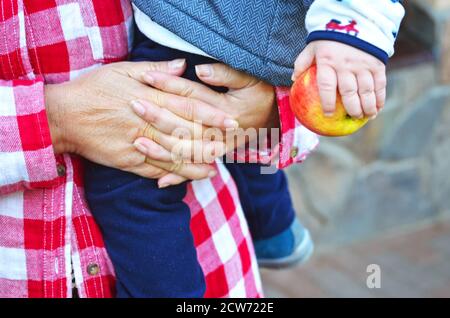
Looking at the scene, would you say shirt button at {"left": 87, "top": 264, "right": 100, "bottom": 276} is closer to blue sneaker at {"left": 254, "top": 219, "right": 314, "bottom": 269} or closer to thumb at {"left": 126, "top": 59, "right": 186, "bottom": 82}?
thumb at {"left": 126, "top": 59, "right": 186, "bottom": 82}

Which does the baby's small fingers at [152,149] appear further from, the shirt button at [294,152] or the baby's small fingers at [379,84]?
the baby's small fingers at [379,84]

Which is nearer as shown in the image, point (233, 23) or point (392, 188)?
point (233, 23)

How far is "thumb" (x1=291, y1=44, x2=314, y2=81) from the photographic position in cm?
100

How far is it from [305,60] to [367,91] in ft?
0.31

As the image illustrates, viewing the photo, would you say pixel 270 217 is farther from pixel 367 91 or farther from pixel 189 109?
pixel 367 91

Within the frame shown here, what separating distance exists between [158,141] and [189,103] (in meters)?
0.08

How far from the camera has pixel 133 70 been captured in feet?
3.69

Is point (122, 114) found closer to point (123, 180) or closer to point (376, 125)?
point (123, 180)

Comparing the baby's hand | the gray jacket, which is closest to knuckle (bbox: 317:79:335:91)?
the baby's hand

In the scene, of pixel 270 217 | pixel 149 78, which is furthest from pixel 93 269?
pixel 270 217

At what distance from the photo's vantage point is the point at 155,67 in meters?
1.14

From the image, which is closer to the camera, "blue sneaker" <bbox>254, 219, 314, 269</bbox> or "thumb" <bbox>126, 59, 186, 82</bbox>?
"thumb" <bbox>126, 59, 186, 82</bbox>

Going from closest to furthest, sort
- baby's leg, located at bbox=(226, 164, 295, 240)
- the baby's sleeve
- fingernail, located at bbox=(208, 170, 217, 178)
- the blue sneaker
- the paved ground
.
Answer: the baby's sleeve
fingernail, located at bbox=(208, 170, 217, 178)
baby's leg, located at bbox=(226, 164, 295, 240)
the blue sneaker
the paved ground
